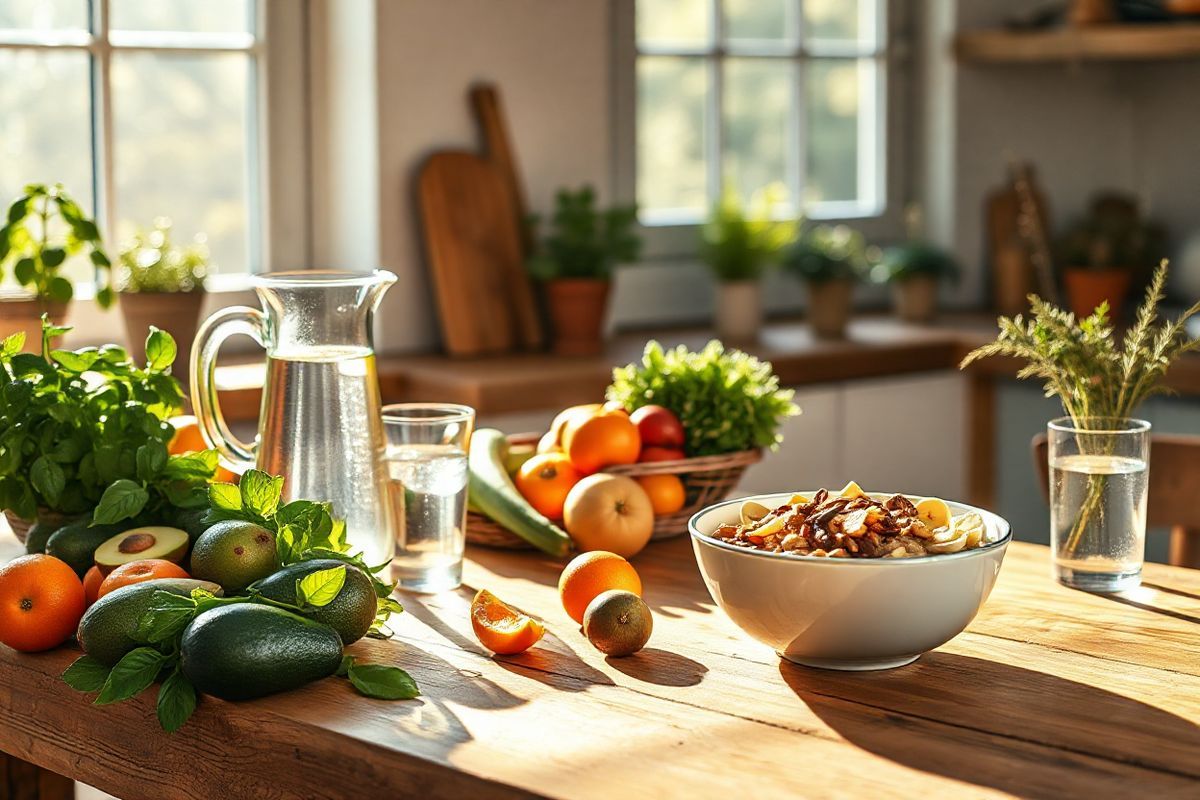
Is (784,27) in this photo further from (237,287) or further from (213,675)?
(213,675)

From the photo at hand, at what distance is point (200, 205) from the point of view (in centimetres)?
265

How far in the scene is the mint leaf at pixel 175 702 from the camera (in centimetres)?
101

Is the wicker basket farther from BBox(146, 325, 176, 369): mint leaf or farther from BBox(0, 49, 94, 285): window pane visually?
BBox(0, 49, 94, 285): window pane

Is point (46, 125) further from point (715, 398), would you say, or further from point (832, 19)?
point (832, 19)

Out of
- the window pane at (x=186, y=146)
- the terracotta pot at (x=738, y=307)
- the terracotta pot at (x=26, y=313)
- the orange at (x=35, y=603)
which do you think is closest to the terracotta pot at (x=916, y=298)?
the terracotta pot at (x=738, y=307)

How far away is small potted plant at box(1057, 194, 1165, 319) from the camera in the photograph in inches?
131

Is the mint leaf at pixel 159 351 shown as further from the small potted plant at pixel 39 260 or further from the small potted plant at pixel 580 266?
the small potted plant at pixel 580 266

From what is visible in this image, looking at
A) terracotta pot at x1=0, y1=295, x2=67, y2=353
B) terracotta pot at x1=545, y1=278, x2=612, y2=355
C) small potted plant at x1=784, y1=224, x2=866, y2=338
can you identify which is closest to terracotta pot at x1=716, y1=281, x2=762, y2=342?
small potted plant at x1=784, y1=224, x2=866, y2=338

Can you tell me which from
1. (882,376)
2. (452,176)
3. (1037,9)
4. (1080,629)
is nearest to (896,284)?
(882,376)

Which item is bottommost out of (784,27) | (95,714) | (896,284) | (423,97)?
(95,714)

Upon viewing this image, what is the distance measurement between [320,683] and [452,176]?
5.76 ft

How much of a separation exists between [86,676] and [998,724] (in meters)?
0.60

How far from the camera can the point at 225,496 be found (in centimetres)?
120

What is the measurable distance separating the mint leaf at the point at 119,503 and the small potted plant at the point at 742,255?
188 centimetres
